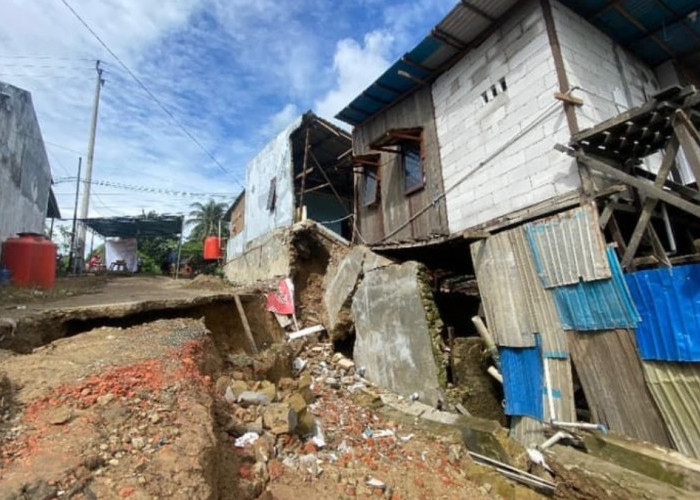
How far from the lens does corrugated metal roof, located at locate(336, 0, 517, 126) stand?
7414 mm

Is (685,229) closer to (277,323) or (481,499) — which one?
(481,499)

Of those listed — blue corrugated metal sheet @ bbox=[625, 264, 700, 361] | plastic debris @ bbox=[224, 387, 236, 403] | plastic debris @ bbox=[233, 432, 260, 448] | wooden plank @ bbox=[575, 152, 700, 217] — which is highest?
wooden plank @ bbox=[575, 152, 700, 217]

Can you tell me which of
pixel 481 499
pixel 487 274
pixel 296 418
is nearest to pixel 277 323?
pixel 296 418

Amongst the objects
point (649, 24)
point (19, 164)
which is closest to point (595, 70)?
point (649, 24)

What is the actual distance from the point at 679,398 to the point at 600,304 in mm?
1456

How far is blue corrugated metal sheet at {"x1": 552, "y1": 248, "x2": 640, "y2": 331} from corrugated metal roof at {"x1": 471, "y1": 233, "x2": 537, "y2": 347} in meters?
0.66

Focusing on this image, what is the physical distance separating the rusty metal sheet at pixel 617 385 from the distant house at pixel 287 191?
23.5ft

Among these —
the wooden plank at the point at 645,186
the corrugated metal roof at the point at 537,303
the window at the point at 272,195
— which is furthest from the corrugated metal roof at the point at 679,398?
the window at the point at 272,195

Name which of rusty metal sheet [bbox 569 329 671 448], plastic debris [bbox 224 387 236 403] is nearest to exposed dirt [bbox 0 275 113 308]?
plastic debris [bbox 224 387 236 403]

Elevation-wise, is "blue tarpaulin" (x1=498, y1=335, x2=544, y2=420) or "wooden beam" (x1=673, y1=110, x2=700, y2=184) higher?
"wooden beam" (x1=673, y1=110, x2=700, y2=184)

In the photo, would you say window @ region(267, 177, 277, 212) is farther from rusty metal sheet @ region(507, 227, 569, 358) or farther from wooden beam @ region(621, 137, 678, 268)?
wooden beam @ region(621, 137, 678, 268)

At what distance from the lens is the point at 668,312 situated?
16.1 feet

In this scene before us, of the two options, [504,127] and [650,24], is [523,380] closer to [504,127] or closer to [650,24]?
[504,127]

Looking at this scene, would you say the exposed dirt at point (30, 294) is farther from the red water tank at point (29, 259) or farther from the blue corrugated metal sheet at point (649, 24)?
the blue corrugated metal sheet at point (649, 24)
